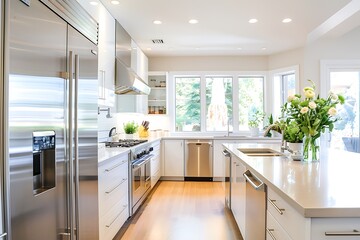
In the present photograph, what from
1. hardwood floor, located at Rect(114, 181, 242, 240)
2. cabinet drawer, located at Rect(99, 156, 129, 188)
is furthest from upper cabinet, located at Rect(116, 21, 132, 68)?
hardwood floor, located at Rect(114, 181, 242, 240)

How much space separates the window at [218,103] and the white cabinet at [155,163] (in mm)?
1537

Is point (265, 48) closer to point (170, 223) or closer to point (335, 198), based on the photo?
point (170, 223)

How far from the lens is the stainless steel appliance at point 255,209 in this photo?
1.89m

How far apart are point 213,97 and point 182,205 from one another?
3.06 metres

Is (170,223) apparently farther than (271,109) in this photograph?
No

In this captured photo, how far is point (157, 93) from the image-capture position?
6434mm

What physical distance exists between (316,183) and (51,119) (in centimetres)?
145

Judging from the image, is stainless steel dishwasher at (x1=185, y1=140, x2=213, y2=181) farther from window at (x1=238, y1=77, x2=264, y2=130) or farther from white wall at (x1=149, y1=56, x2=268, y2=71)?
white wall at (x1=149, y1=56, x2=268, y2=71)

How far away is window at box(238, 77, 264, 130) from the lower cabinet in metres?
3.85

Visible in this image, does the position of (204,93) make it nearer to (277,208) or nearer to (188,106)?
(188,106)

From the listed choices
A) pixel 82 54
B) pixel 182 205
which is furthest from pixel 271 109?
pixel 82 54

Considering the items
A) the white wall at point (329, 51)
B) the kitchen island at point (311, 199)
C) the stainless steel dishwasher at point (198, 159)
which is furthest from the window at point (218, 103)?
the kitchen island at point (311, 199)

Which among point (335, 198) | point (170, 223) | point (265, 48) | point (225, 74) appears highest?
point (265, 48)

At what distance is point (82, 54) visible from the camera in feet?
5.96
